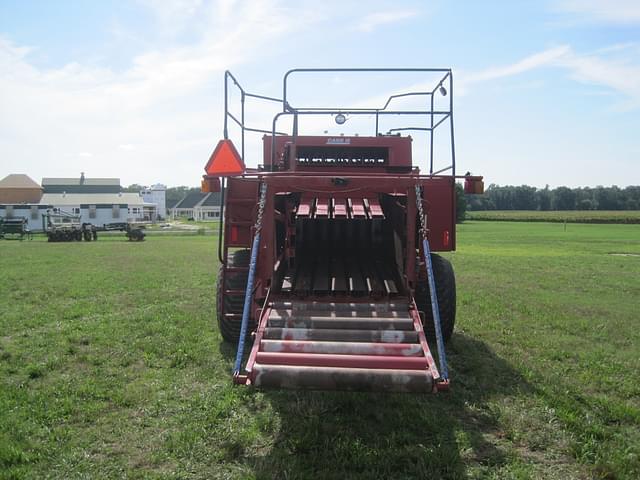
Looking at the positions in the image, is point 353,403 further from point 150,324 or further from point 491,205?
point 491,205

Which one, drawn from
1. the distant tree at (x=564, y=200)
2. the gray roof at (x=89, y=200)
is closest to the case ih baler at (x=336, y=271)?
the gray roof at (x=89, y=200)

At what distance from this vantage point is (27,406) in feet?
14.0

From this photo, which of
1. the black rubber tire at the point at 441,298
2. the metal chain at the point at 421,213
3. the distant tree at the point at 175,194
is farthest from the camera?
the distant tree at the point at 175,194

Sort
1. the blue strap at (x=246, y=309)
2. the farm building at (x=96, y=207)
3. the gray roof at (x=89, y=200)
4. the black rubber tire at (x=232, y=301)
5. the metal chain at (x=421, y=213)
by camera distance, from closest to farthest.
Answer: the blue strap at (x=246, y=309) → the metal chain at (x=421, y=213) → the black rubber tire at (x=232, y=301) → the farm building at (x=96, y=207) → the gray roof at (x=89, y=200)

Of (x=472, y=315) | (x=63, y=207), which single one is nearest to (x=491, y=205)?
(x=63, y=207)

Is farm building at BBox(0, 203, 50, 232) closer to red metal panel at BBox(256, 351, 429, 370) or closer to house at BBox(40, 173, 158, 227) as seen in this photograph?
house at BBox(40, 173, 158, 227)

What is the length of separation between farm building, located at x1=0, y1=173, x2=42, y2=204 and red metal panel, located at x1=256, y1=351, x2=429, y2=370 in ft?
246

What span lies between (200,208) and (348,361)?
3362 inches

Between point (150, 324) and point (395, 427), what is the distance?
4.27 metres

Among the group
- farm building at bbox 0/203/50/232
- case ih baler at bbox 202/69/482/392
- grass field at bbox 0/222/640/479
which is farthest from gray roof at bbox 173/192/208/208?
case ih baler at bbox 202/69/482/392

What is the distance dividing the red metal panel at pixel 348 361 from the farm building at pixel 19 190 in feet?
246

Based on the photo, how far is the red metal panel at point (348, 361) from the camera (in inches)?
140

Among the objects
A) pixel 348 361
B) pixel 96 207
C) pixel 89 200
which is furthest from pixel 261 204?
pixel 89 200

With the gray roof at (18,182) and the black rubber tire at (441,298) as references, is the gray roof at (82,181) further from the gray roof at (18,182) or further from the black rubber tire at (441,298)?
the black rubber tire at (441,298)
